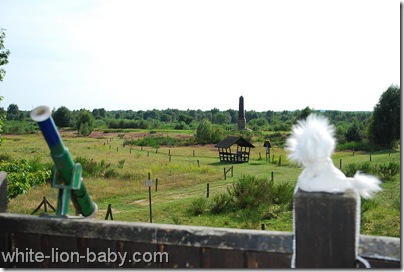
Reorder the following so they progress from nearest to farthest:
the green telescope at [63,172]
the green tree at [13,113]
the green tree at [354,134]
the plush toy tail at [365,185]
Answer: the plush toy tail at [365,185] → the green telescope at [63,172] → the green tree at [354,134] → the green tree at [13,113]

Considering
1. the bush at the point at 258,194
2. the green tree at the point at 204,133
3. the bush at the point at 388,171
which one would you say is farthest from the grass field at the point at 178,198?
the green tree at the point at 204,133

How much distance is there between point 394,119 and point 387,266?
3931 centimetres

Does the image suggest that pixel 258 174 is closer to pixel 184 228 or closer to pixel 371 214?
pixel 371 214

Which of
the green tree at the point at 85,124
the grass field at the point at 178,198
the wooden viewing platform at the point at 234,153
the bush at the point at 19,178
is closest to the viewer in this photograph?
the bush at the point at 19,178

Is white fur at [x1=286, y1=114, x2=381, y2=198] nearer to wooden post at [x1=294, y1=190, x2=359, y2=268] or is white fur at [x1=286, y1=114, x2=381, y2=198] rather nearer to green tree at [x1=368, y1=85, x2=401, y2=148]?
wooden post at [x1=294, y1=190, x2=359, y2=268]

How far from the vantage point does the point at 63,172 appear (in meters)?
2.80

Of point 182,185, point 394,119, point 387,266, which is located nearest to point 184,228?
point 387,266

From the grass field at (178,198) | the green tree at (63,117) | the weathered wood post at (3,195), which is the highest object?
the green tree at (63,117)

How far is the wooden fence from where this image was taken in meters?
2.27

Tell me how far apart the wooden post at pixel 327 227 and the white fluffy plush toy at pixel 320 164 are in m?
0.05

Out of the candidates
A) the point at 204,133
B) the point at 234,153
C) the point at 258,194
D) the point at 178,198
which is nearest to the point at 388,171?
the point at 258,194

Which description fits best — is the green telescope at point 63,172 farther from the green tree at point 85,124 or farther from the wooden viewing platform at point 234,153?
the green tree at point 85,124

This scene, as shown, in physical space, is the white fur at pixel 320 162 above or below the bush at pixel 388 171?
above

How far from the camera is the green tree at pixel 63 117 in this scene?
265ft
